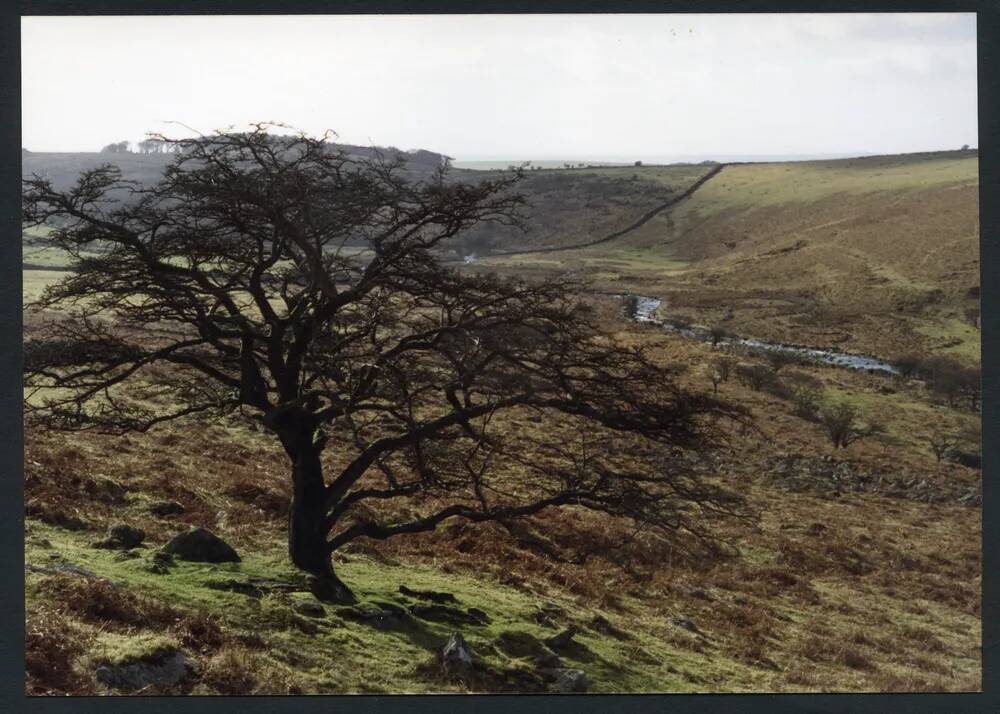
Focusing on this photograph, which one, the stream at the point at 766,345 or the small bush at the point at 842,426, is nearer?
the small bush at the point at 842,426

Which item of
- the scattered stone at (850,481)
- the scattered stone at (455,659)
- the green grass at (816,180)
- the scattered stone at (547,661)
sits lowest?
the scattered stone at (850,481)

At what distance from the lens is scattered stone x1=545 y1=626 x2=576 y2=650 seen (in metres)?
9.73

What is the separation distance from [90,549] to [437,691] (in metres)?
4.36

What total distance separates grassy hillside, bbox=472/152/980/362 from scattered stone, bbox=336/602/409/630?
21492mm

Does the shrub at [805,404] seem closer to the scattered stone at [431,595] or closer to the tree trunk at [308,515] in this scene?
the scattered stone at [431,595]

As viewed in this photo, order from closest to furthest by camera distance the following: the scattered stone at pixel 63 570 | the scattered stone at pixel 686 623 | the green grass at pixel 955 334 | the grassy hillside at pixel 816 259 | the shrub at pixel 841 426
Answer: the scattered stone at pixel 63 570 < the scattered stone at pixel 686 623 < the shrub at pixel 841 426 < the green grass at pixel 955 334 < the grassy hillside at pixel 816 259

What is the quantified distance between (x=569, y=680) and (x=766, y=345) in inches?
1089

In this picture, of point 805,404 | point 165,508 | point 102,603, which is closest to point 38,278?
point 165,508

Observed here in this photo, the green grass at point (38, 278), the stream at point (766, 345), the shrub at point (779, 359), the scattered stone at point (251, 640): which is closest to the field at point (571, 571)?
the scattered stone at point (251, 640)

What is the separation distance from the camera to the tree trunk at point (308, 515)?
9992mm

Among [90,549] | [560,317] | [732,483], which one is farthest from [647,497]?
[732,483]

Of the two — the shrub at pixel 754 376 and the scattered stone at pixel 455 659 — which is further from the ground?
the shrub at pixel 754 376

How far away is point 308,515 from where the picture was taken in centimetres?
1012

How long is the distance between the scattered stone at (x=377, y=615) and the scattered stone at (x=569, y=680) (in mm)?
1750
